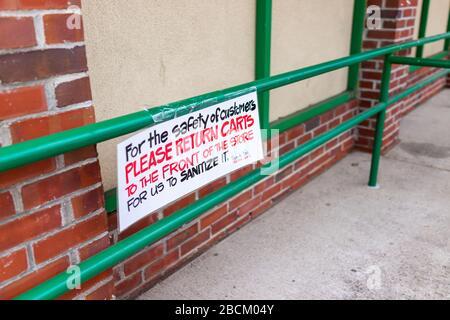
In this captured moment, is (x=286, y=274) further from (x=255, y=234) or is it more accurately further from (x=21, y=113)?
(x=21, y=113)

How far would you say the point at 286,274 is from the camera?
2137mm

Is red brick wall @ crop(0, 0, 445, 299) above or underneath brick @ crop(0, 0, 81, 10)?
underneath

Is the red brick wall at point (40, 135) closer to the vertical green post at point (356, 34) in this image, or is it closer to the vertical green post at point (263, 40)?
the vertical green post at point (263, 40)

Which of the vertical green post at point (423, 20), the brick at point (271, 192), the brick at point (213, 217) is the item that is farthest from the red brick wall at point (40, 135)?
the vertical green post at point (423, 20)

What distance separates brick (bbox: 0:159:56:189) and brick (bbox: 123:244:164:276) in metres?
0.82

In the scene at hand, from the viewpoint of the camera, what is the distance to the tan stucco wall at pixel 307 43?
2.61 m

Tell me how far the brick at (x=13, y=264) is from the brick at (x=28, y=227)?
0.03 meters

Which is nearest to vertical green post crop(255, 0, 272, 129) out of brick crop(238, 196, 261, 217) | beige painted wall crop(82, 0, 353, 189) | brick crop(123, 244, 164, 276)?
beige painted wall crop(82, 0, 353, 189)

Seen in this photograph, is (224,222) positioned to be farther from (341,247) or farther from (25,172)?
(25,172)

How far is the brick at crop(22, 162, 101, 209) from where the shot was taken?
1205 mm

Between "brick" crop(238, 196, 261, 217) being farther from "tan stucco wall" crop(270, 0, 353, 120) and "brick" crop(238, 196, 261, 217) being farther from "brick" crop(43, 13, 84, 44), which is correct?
"brick" crop(43, 13, 84, 44)

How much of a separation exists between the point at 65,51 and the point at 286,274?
4.71ft
